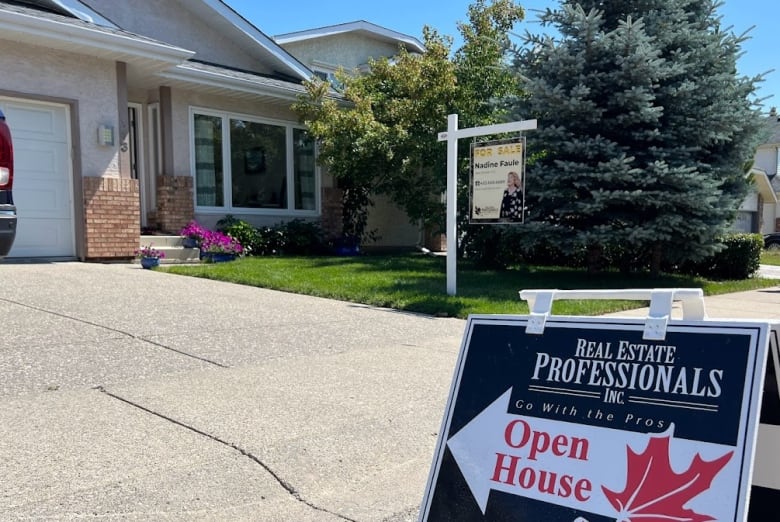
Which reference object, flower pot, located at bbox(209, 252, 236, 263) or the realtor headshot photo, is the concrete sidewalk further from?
flower pot, located at bbox(209, 252, 236, 263)

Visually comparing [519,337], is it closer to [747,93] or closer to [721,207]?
[721,207]

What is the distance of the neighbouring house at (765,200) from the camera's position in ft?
117

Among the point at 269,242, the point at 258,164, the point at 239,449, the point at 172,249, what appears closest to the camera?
the point at 239,449

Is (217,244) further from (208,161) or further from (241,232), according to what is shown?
(208,161)

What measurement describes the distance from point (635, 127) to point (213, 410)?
8503 mm

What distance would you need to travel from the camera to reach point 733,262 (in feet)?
44.1

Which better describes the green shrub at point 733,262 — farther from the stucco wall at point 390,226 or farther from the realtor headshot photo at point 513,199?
the stucco wall at point 390,226

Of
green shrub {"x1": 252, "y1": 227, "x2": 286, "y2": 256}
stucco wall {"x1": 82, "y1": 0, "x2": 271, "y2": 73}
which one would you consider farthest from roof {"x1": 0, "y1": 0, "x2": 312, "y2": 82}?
green shrub {"x1": 252, "y1": 227, "x2": 286, "y2": 256}

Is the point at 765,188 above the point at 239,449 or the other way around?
above

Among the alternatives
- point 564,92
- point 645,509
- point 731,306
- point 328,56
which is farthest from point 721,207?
point 328,56

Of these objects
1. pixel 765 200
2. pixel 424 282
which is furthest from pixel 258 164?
pixel 765 200

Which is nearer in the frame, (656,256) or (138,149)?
(656,256)

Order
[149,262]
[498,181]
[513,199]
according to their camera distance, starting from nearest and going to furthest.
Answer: [513,199] → [498,181] → [149,262]

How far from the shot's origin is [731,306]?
925 centimetres
